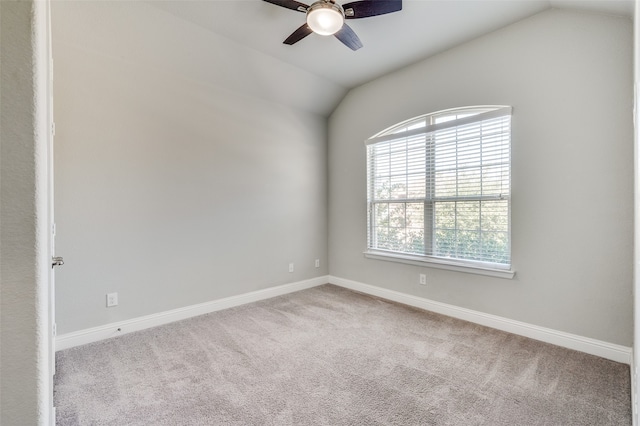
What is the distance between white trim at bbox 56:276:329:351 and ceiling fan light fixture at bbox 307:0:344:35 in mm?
2963

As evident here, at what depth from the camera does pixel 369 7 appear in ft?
6.89

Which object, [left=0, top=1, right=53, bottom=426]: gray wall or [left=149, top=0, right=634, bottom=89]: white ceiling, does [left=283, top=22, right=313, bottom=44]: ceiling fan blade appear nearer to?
[left=149, top=0, right=634, bottom=89]: white ceiling

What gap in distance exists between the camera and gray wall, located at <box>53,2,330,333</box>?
2510mm

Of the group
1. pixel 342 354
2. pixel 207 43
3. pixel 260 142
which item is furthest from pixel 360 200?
pixel 207 43

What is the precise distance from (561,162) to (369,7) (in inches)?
80.9

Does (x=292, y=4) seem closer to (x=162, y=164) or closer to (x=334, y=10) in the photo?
(x=334, y=10)

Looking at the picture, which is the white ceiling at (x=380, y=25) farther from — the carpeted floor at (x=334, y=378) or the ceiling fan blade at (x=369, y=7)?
the carpeted floor at (x=334, y=378)

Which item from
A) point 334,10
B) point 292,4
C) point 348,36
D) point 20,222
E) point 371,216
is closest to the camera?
point 20,222

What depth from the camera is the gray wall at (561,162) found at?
88.1 inches

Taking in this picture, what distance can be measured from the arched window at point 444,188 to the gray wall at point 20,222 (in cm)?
323

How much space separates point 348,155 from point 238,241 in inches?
78.5

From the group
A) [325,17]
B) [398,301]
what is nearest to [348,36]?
[325,17]

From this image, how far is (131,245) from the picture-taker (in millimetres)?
2832

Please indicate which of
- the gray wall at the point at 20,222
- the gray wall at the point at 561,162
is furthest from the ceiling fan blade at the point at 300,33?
the gray wall at the point at 20,222
